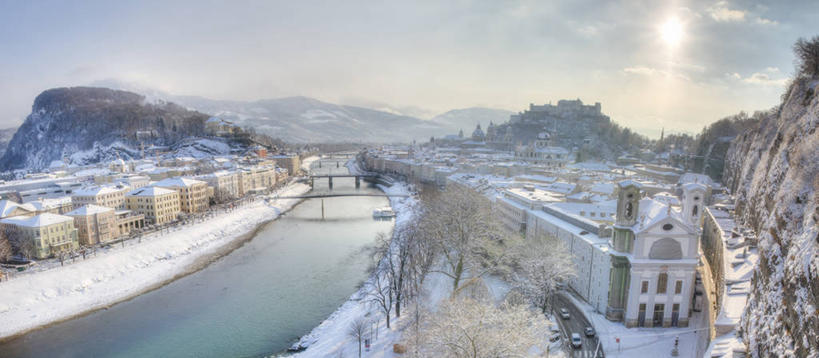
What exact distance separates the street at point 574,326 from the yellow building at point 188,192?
3753 cm

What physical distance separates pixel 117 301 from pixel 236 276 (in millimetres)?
5993

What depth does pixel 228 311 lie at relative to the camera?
19766 mm

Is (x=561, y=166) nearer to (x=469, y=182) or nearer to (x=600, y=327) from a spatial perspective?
(x=469, y=182)

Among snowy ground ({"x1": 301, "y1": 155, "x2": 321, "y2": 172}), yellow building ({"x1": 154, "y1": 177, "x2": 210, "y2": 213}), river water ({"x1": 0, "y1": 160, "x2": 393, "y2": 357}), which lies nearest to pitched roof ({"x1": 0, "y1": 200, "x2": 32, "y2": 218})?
yellow building ({"x1": 154, "y1": 177, "x2": 210, "y2": 213})

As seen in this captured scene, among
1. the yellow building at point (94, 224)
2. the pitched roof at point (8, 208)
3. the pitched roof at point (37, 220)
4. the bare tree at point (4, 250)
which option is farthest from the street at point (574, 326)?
the pitched roof at point (8, 208)

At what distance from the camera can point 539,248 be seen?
17.4m

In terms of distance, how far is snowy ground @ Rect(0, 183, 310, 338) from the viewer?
19.2 metres

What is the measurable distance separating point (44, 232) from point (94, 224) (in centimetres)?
350

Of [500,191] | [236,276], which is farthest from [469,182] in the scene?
[236,276]

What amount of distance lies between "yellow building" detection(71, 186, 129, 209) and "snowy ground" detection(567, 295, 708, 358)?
3805 cm

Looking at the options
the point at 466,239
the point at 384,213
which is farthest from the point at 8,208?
the point at 466,239

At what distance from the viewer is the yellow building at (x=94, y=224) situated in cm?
2822

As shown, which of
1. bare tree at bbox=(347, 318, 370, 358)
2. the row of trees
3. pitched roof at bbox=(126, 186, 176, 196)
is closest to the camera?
the row of trees

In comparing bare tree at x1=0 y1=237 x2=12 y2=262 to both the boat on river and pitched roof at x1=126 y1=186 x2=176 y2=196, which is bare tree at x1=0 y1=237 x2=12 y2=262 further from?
the boat on river
